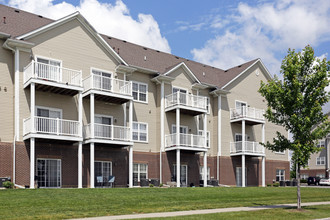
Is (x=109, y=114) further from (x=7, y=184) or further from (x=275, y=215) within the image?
(x=275, y=215)

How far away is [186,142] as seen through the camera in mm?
31922

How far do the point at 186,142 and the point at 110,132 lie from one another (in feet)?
21.8

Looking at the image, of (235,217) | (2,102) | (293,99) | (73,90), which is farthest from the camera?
(73,90)

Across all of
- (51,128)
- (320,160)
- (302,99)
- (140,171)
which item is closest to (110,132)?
(140,171)

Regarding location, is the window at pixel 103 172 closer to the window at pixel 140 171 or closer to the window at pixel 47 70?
the window at pixel 140 171

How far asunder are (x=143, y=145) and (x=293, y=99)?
14596mm

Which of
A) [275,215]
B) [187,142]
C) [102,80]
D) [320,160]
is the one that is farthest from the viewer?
[320,160]

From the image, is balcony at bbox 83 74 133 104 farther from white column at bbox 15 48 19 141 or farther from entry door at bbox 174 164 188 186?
entry door at bbox 174 164 188 186

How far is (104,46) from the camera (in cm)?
2906

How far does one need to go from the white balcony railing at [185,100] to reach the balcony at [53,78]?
338 inches

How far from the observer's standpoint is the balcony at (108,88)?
88.0 ft

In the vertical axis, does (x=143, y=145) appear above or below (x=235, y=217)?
above

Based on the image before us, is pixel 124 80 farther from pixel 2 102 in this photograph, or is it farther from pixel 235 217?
pixel 235 217

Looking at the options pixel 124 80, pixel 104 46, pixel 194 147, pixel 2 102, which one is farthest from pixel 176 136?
pixel 2 102
